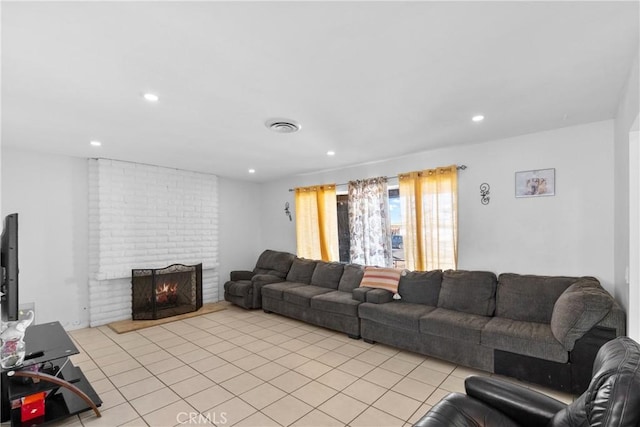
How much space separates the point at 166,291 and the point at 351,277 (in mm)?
3042

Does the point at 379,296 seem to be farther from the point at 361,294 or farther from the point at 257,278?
the point at 257,278

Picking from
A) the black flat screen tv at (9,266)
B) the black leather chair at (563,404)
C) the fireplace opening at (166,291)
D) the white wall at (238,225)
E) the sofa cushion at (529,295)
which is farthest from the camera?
the white wall at (238,225)

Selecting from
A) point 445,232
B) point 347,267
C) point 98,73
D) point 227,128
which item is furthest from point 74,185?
point 445,232

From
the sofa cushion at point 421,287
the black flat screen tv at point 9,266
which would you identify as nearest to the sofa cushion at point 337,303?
the sofa cushion at point 421,287

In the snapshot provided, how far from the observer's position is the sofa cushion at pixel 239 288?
521cm

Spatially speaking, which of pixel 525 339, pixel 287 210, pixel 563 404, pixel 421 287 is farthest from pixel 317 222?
pixel 563 404

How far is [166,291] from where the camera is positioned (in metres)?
4.99

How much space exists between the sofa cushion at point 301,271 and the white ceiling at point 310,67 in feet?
8.59

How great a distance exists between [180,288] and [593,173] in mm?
5770

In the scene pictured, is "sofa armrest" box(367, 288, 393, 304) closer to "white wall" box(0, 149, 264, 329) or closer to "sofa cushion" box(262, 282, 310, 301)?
"sofa cushion" box(262, 282, 310, 301)

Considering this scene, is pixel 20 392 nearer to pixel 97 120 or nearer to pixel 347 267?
pixel 97 120

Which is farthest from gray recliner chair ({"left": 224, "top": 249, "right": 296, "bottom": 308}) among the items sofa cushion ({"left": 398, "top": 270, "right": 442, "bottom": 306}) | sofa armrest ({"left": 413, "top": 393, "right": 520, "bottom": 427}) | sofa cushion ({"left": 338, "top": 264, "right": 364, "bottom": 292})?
sofa armrest ({"left": 413, "top": 393, "right": 520, "bottom": 427})

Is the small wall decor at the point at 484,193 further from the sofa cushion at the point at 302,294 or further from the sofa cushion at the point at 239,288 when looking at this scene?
the sofa cushion at the point at 239,288

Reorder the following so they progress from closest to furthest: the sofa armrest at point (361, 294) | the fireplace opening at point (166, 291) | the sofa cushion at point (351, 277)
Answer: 1. the sofa armrest at point (361, 294)
2. the sofa cushion at point (351, 277)
3. the fireplace opening at point (166, 291)
